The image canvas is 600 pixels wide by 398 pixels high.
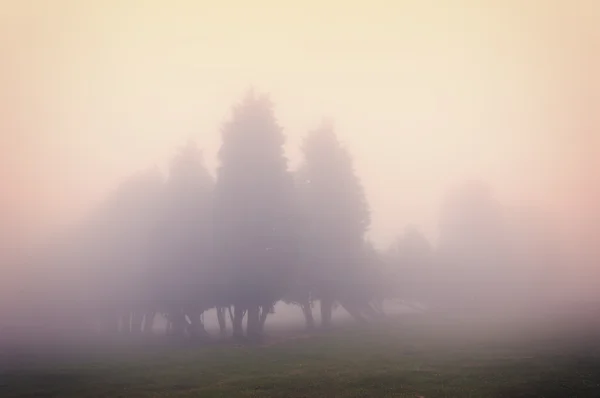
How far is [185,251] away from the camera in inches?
1970

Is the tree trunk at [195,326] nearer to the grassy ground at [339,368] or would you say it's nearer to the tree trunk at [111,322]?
the grassy ground at [339,368]

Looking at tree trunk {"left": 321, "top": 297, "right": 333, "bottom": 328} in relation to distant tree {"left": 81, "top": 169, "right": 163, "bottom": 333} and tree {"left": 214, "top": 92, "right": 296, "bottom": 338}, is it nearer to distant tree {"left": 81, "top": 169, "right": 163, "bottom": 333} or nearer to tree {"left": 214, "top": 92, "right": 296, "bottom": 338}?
tree {"left": 214, "top": 92, "right": 296, "bottom": 338}

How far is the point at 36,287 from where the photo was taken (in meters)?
69.8

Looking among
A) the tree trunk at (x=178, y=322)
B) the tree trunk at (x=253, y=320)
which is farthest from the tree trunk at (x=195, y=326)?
the tree trunk at (x=253, y=320)

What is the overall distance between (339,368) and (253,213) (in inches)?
857

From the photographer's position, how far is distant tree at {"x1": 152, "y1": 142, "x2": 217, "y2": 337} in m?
48.2

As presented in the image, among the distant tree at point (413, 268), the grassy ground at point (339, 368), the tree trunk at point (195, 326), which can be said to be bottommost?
the grassy ground at point (339, 368)

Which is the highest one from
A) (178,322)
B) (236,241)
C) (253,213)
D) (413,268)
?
(253,213)

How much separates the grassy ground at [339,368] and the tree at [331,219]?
9.28m

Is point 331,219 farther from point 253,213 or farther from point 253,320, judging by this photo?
point 253,320

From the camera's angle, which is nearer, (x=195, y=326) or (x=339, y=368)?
(x=339, y=368)

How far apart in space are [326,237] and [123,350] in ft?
84.1

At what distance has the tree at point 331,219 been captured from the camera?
→ 5284 cm

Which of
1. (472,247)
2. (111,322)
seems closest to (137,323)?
(111,322)
